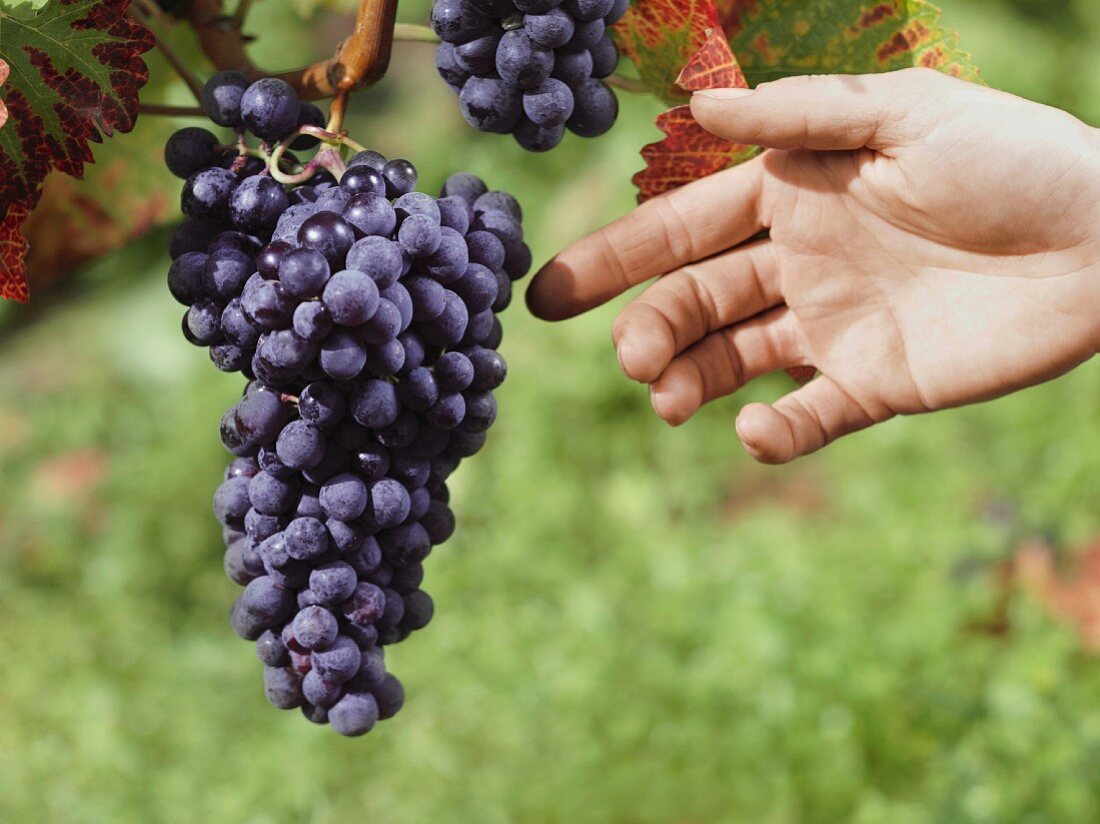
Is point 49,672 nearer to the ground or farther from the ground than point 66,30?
nearer to the ground

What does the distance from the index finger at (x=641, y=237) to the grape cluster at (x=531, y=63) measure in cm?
20

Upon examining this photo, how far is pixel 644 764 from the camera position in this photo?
191cm

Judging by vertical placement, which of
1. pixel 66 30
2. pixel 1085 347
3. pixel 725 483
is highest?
pixel 66 30

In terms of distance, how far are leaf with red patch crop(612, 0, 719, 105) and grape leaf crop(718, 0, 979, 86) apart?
2.3 inches

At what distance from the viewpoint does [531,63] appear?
679mm

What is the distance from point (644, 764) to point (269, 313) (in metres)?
1.51

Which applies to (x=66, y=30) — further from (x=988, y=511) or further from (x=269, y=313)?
(x=988, y=511)

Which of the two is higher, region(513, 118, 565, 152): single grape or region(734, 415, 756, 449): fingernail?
region(513, 118, 565, 152): single grape

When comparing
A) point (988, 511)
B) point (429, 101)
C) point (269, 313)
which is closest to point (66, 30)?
point (269, 313)

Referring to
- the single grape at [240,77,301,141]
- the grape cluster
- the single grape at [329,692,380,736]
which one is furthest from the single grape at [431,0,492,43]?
the single grape at [329,692,380,736]

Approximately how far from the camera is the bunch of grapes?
618mm

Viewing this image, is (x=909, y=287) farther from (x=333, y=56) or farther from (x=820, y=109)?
(x=333, y=56)

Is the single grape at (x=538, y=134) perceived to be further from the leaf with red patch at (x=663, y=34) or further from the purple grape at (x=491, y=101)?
the leaf with red patch at (x=663, y=34)

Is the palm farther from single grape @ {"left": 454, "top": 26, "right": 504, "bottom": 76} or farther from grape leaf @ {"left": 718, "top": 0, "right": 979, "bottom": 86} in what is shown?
single grape @ {"left": 454, "top": 26, "right": 504, "bottom": 76}
